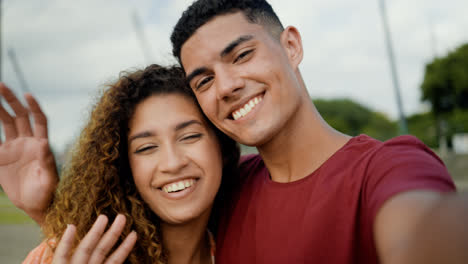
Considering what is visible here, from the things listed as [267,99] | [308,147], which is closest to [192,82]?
[267,99]

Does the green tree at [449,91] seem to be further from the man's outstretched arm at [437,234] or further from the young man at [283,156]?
the man's outstretched arm at [437,234]

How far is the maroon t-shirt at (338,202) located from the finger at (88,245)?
88cm

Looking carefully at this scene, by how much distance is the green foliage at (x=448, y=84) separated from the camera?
959 inches

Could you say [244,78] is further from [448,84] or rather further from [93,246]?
[448,84]

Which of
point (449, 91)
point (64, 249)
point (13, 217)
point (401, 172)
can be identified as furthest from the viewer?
point (449, 91)

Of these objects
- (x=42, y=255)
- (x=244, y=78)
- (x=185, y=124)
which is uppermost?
(x=244, y=78)

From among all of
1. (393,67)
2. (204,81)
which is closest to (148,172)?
(204,81)

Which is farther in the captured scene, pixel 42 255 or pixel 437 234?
pixel 42 255

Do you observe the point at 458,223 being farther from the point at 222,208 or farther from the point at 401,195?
the point at 222,208

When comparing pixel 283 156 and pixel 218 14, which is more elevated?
pixel 218 14

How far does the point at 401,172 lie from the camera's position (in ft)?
4.89

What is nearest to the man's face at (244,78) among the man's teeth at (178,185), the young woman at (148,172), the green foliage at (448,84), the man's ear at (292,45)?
the man's ear at (292,45)

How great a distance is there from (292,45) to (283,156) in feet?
2.71

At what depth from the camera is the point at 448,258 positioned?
1.10 meters
